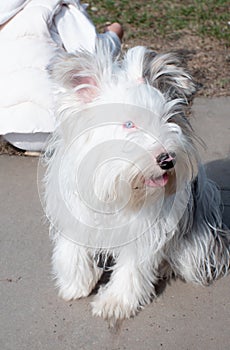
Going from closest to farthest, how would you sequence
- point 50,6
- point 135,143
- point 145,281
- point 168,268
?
point 135,143 → point 145,281 → point 168,268 → point 50,6

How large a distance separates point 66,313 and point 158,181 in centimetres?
104

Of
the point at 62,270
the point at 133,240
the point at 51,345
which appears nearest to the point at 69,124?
the point at 133,240

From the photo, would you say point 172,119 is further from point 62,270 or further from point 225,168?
point 225,168

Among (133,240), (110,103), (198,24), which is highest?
(110,103)

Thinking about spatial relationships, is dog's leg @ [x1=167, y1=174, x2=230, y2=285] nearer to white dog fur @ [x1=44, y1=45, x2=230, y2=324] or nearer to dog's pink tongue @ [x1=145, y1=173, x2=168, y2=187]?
white dog fur @ [x1=44, y1=45, x2=230, y2=324]

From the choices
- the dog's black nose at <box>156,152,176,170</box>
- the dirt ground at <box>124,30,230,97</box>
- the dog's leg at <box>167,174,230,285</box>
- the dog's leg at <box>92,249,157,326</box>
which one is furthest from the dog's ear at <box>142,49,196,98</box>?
the dirt ground at <box>124,30,230,97</box>

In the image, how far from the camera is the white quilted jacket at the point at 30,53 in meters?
4.09

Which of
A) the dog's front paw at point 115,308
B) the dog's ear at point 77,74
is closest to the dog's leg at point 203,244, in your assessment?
the dog's front paw at point 115,308

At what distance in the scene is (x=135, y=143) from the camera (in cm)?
254

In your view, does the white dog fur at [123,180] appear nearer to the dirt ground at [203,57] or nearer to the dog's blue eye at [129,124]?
the dog's blue eye at [129,124]

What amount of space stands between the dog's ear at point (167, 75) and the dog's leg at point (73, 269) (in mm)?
964

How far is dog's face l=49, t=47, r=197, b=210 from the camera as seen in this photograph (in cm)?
254

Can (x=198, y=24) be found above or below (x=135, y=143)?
below

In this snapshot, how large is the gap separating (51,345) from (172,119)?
4.17 ft
